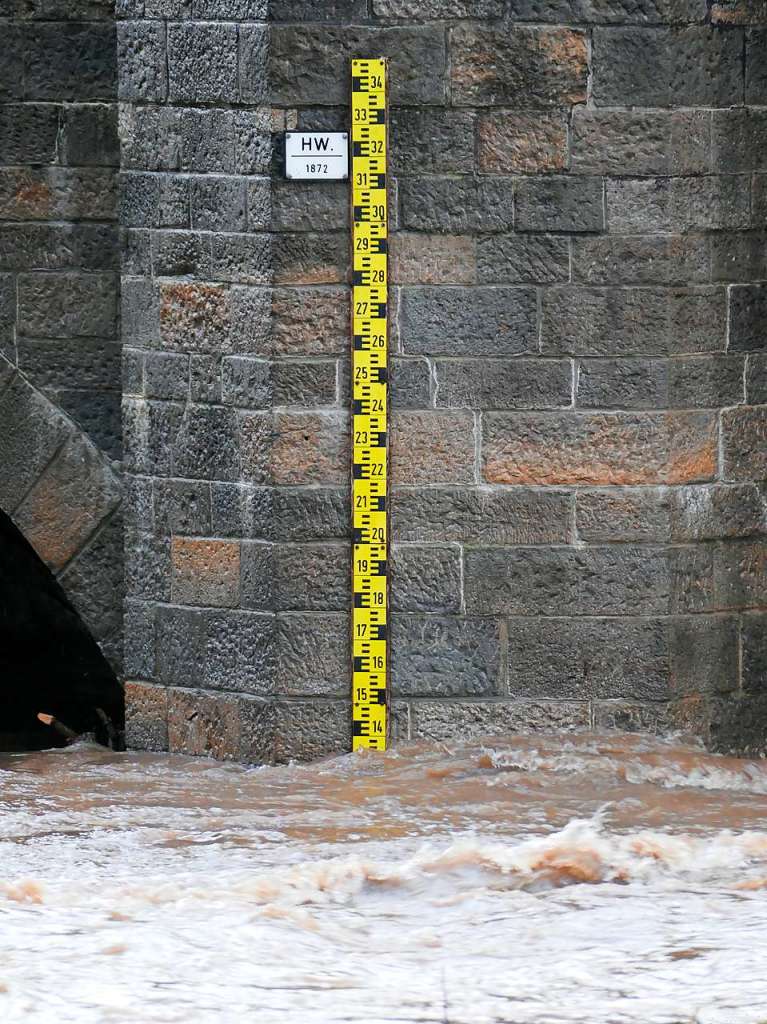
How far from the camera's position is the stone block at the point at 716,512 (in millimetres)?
4797

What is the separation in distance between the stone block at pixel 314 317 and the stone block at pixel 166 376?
0.37m

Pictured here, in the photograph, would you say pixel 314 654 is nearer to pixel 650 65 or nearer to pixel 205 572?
pixel 205 572

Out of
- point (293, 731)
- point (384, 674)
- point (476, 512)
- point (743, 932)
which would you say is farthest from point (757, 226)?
Result: point (743, 932)

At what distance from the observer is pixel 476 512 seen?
4.78m

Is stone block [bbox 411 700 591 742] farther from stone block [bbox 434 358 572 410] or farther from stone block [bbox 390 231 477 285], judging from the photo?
stone block [bbox 390 231 477 285]

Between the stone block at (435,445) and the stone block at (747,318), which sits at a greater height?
the stone block at (747,318)

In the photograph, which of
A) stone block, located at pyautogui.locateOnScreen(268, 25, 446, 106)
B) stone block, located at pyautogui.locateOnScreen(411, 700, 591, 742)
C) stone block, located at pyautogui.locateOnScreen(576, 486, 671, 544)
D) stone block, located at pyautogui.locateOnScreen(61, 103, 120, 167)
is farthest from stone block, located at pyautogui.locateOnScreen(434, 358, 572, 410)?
stone block, located at pyautogui.locateOnScreen(61, 103, 120, 167)

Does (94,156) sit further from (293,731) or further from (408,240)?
(293,731)

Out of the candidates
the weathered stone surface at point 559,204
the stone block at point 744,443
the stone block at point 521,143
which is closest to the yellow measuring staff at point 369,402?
the stone block at point 521,143

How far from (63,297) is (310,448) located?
117 cm

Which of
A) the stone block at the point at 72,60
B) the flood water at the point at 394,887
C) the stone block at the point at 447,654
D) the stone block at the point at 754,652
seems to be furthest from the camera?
the stone block at the point at 72,60

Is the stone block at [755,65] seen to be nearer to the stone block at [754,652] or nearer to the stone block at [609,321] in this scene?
the stone block at [609,321]

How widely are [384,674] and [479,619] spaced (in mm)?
314

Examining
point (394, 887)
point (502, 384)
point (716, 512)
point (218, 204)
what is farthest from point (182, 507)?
Answer: point (394, 887)
